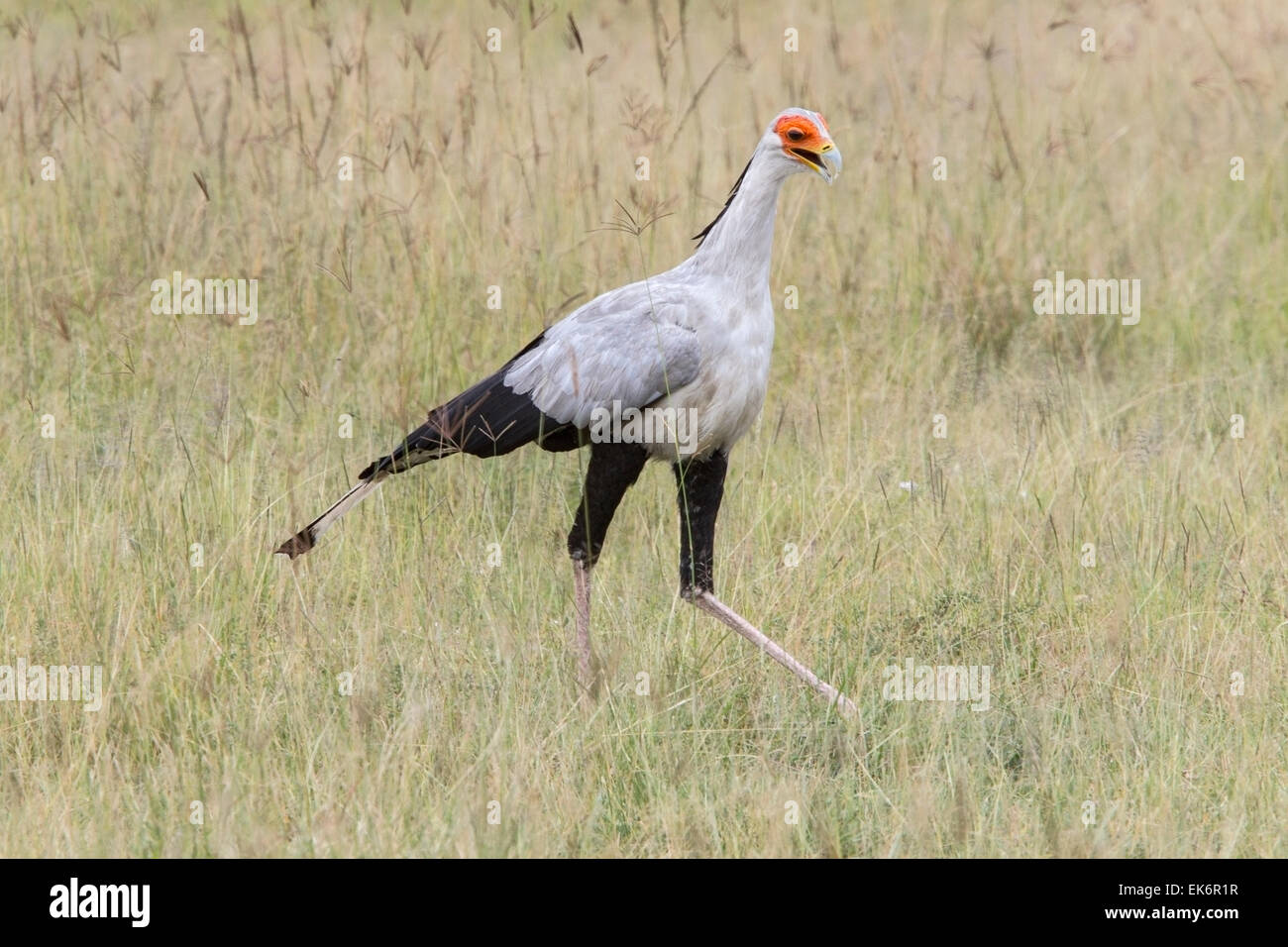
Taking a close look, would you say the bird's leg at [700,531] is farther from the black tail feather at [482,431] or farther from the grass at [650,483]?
the black tail feather at [482,431]

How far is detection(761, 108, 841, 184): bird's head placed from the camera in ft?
14.3

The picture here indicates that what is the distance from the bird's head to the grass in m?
1.14

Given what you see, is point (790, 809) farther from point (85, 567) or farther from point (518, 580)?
point (85, 567)

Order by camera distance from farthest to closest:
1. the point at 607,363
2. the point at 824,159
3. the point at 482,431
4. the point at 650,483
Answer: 1. the point at 650,483
2. the point at 482,431
3. the point at 607,363
4. the point at 824,159

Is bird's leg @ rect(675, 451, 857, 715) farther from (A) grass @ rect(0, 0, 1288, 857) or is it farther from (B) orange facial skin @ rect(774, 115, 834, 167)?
(B) orange facial skin @ rect(774, 115, 834, 167)

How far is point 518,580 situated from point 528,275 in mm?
1834

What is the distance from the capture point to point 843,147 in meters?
7.87

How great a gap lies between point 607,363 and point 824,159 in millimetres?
810

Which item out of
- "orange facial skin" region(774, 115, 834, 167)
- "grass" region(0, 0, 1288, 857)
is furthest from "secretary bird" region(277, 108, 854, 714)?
"grass" region(0, 0, 1288, 857)

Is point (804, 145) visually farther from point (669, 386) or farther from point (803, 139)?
point (669, 386)

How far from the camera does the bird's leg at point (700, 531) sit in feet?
14.9

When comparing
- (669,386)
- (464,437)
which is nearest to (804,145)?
(669,386)

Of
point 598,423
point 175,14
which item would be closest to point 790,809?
point 598,423

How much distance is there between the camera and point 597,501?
14.9 ft
